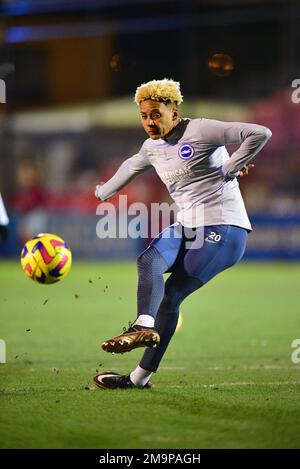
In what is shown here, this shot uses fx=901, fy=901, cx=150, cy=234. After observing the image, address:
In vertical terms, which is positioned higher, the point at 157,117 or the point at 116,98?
the point at 116,98

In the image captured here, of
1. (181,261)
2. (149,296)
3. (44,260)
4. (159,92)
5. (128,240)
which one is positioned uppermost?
(128,240)

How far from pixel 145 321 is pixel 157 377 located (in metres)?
1.32

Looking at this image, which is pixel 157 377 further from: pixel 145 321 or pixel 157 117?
pixel 157 117

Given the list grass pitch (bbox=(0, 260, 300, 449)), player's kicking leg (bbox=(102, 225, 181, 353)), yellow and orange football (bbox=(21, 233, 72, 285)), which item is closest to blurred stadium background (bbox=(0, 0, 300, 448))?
grass pitch (bbox=(0, 260, 300, 449))

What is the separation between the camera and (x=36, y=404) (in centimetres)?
612

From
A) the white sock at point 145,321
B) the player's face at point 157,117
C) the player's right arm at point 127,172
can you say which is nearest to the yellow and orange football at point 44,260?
the player's right arm at point 127,172

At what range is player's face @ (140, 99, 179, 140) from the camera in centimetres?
646

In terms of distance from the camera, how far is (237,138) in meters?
6.35

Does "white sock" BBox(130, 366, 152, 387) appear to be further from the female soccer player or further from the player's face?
the player's face

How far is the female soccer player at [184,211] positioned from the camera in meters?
6.43

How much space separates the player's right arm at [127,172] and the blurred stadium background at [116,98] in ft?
25.5

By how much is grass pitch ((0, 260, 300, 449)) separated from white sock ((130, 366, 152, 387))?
0.11 m

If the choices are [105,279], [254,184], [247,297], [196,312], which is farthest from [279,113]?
[196,312]

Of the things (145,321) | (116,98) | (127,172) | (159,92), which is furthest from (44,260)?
(116,98)
